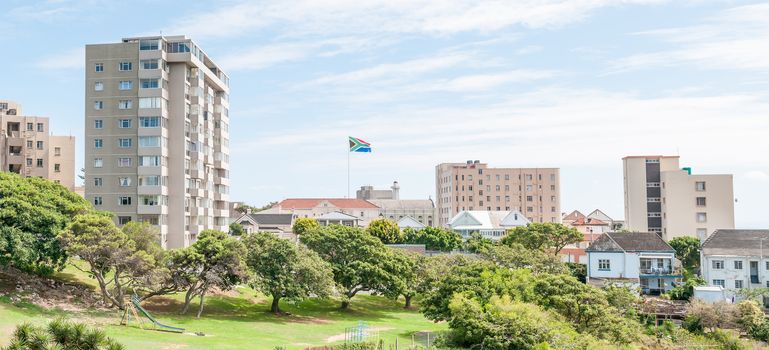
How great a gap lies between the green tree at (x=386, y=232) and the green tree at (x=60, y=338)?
85856mm

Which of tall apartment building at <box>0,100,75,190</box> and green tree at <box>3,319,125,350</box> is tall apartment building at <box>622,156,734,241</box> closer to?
tall apartment building at <box>0,100,75,190</box>

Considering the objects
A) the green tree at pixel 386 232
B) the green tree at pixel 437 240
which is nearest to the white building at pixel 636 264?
the green tree at pixel 437 240

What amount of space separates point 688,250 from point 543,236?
65.0 ft

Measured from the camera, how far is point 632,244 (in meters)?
70.4

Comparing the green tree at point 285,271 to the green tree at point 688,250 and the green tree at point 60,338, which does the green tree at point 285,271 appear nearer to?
the green tree at point 60,338

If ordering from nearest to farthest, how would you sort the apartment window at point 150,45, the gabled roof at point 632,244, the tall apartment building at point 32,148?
the apartment window at point 150,45
the gabled roof at point 632,244
the tall apartment building at point 32,148

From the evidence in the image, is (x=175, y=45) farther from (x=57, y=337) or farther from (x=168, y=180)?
(x=57, y=337)

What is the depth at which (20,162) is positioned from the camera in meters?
84.4

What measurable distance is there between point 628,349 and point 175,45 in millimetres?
50158

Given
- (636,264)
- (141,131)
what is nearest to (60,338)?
(141,131)

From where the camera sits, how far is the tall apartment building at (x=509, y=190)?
150 m

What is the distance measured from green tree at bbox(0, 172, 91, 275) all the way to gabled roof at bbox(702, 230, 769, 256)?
192ft

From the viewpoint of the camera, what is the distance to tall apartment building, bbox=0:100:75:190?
8419 cm

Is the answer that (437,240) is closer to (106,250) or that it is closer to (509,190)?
(509,190)
